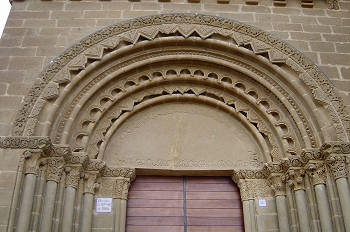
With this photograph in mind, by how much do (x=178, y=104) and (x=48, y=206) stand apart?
2.87m

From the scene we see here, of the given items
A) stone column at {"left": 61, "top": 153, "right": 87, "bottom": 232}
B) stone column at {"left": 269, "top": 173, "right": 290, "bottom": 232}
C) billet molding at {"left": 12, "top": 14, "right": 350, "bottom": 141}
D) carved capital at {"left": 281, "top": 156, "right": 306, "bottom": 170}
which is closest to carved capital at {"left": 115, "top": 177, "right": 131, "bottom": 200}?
stone column at {"left": 61, "top": 153, "right": 87, "bottom": 232}

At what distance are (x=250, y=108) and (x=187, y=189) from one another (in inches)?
70.7

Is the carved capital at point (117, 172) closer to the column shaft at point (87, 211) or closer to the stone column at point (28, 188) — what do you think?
the column shaft at point (87, 211)

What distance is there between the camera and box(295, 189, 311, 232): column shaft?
18.8 ft

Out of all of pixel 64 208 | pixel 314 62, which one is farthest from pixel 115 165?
pixel 314 62

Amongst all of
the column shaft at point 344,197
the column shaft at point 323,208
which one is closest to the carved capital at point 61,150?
the column shaft at point 323,208

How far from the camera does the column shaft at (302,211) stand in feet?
18.8

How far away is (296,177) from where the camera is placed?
19.9ft

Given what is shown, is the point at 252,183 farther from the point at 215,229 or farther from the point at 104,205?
the point at 104,205

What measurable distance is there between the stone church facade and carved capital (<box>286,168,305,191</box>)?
0.6 inches

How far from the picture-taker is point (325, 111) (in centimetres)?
618

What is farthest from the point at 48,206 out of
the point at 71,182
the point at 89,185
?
the point at 89,185

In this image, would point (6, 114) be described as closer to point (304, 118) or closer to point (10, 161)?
point (10, 161)

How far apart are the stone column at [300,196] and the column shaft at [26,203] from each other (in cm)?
379
